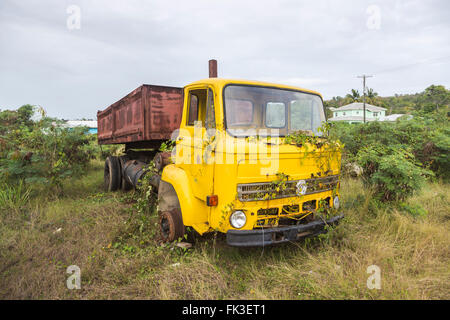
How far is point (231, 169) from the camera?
2.95m

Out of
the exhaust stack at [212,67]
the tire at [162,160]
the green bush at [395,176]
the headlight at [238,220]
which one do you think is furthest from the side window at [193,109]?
the green bush at [395,176]

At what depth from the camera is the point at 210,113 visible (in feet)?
11.1

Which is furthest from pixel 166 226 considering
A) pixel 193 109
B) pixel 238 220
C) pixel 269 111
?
pixel 269 111

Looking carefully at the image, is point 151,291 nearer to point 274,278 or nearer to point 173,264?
point 173,264

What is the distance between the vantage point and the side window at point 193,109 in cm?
387

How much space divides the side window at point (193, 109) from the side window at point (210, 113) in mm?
469

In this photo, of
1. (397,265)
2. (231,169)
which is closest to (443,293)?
(397,265)

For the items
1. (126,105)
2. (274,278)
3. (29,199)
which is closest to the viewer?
(274,278)

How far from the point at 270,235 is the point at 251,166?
2.58 feet

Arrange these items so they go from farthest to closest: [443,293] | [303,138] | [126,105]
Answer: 1. [126,105]
2. [303,138]
3. [443,293]

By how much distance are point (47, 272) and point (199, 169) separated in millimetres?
2177

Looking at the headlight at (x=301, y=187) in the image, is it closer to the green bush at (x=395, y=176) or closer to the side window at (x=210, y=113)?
the side window at (x=210, y=113)

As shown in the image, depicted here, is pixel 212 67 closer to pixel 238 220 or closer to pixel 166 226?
pixel 166 226

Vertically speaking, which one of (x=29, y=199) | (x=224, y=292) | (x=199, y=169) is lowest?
(x=224, y=292)
